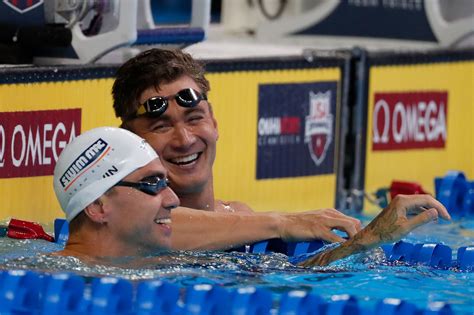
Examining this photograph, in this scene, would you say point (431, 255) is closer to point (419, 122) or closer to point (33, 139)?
point (33, 139)

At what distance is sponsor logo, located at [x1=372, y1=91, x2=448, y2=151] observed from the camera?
7.45 metres

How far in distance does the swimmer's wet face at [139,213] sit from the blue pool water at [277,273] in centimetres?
9

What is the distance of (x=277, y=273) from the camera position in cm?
441

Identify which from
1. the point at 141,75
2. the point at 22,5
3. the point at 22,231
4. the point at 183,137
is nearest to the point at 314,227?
the point at 183,137

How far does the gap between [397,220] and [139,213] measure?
2.67 feet

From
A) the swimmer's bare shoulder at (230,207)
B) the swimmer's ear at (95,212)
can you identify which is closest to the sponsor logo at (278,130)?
the swimmer's bare shoulder at (230,207)

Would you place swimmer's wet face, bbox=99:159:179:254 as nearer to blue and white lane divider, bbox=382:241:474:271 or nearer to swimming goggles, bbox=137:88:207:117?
swimming goggles, bbox=137:88:207:117

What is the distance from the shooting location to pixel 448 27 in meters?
8.15

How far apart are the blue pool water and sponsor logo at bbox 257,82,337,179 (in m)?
2.22

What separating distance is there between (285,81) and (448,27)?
1.57m

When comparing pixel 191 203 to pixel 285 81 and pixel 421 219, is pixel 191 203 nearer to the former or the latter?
pixel 421 219

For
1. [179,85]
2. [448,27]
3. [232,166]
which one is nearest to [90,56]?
[232,166]

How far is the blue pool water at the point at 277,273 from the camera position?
4094 millimetres

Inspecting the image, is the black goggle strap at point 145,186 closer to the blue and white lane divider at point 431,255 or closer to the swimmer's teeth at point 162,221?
the swimmer's teeth at point 162,221
